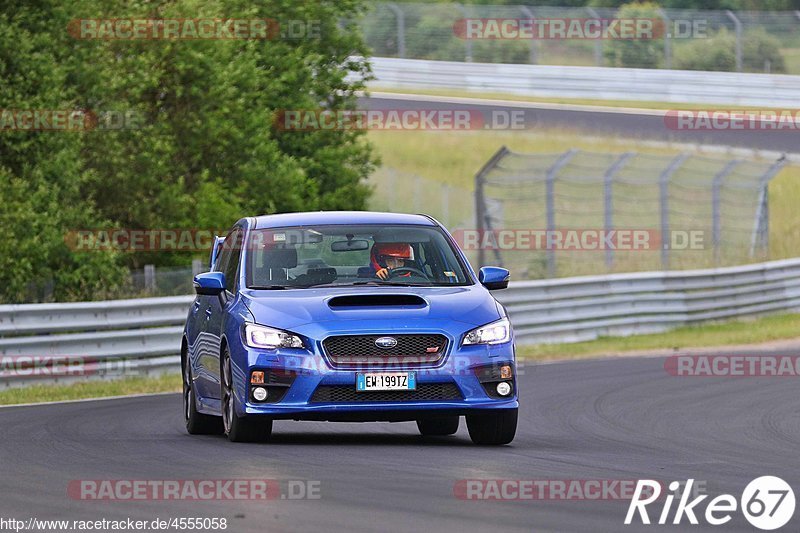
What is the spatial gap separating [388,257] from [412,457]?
2.11 meters

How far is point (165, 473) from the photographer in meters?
9.91

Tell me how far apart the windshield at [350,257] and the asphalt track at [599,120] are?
32.8m

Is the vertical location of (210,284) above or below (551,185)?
above

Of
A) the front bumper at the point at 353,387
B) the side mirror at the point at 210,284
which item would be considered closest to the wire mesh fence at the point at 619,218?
the side mirror at the point at 210,284

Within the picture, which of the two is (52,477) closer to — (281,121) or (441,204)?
(281,121)

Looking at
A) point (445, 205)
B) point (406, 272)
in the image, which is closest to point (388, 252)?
point (406, 272)

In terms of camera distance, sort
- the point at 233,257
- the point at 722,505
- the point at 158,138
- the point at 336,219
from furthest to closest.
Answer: the point at 158,138 → the point at 233,257 → the point at 336,219 → the point at 722,505

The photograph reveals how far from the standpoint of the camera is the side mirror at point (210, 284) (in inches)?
493

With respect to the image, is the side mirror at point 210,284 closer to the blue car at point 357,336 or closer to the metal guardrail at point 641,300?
the blue car at point 357,336

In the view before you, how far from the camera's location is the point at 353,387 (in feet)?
37.3

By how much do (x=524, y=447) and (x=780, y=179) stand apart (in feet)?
113

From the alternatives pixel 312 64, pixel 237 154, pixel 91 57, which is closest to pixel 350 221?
pixel 91 57

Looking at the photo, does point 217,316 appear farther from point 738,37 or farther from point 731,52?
point 731,52

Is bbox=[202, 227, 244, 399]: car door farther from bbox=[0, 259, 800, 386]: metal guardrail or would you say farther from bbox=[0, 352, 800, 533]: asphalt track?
bbox=[0, 259, 800, 386]: metal guardrail
